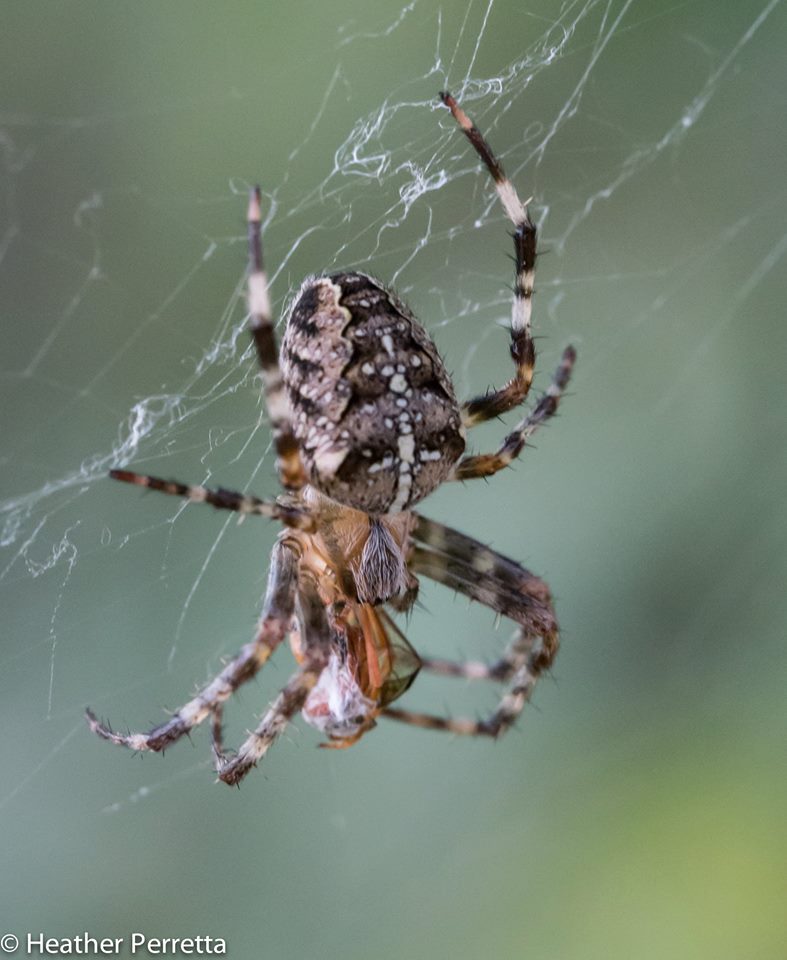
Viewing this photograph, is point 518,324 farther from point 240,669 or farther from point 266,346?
point 240,669

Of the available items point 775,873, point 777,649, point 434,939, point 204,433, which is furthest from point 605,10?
point 434,939

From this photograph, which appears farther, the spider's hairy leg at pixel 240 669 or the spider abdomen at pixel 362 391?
the spider's hairy leg at pixel 240 669

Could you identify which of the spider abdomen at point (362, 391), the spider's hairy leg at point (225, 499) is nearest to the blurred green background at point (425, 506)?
the spider's hairy leg at point (225, 499)


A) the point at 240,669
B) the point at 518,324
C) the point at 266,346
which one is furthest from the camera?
the point at 518,324

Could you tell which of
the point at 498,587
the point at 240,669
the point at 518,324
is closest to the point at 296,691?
the point at 240,669

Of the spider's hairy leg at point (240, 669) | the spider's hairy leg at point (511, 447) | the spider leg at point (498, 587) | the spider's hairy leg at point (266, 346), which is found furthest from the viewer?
the spider leg at point (498, 587)

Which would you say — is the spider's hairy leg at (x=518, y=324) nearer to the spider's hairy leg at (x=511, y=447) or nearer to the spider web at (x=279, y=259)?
the spider's hairy leg at (x=511, y=447)
